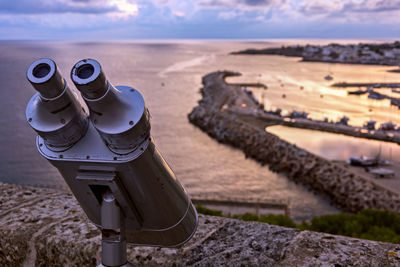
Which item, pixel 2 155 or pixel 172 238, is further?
pixel 2 155

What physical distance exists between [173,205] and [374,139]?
3307 centimetres

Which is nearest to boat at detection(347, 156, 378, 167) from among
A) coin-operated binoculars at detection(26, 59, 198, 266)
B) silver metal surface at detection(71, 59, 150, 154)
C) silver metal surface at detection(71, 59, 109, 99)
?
coin-operated binoculars at detection(26, 59, 198, 266)

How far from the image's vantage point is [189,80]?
75.1 metres

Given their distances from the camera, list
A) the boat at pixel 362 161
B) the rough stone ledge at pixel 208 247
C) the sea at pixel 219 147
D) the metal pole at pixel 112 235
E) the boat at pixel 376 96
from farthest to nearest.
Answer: the boat at pixel 376 96
the boat at pixel 362 161
the sea at pixel 219 147
the rough stone ledge at pixel 208 247
the metal pole at pixel 112 235

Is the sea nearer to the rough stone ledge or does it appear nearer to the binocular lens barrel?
the rough stone ledge

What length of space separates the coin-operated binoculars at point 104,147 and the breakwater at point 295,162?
17.0 meters

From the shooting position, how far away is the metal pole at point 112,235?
1334mm

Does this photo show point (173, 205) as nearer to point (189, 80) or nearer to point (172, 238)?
point (172, 238)

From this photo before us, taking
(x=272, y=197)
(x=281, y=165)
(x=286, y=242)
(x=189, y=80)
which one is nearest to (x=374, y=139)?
(x=281, y=165)

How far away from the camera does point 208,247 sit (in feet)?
6.34

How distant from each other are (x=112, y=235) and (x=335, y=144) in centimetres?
3041

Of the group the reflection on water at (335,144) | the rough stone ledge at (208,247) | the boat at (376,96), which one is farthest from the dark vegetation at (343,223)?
→ the boat at (376,96)

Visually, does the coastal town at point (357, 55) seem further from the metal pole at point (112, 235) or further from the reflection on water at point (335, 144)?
the metal pole at point (112, 235)

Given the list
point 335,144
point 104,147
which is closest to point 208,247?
point 104,147
